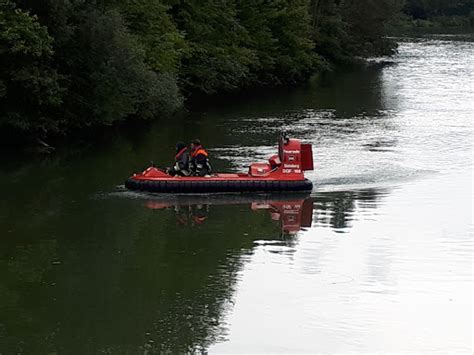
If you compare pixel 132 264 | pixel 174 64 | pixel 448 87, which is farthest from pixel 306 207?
→ pixel 448 87

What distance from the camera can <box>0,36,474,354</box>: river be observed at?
625 inches

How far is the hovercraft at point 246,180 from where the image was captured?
25047 millimetres

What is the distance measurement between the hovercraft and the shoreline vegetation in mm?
6565

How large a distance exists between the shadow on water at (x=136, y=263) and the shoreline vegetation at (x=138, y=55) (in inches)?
244

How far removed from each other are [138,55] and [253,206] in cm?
1163

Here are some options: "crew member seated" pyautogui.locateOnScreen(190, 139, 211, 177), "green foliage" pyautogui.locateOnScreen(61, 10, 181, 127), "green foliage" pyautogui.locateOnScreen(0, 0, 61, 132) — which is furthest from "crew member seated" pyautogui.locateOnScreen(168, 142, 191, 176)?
"green foliage" pyautogui.locateOnScreen(61, 10, 181, 127)

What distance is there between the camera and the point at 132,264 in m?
19.7

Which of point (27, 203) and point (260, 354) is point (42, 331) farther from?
point (27, 203)

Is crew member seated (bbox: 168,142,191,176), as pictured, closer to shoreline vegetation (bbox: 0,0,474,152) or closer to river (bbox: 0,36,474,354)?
river (bbox: 0,36,474,354)

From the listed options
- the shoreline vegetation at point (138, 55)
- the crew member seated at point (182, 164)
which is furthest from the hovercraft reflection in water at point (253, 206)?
the shoreline vegetation at point (138, 55)

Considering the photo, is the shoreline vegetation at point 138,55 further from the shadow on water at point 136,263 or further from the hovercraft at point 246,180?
the hovercraft at point 246,180

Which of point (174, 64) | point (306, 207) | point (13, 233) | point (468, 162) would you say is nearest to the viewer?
point (13, 233)

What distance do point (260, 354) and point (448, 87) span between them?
39691 mm

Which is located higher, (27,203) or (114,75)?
(114,75)
